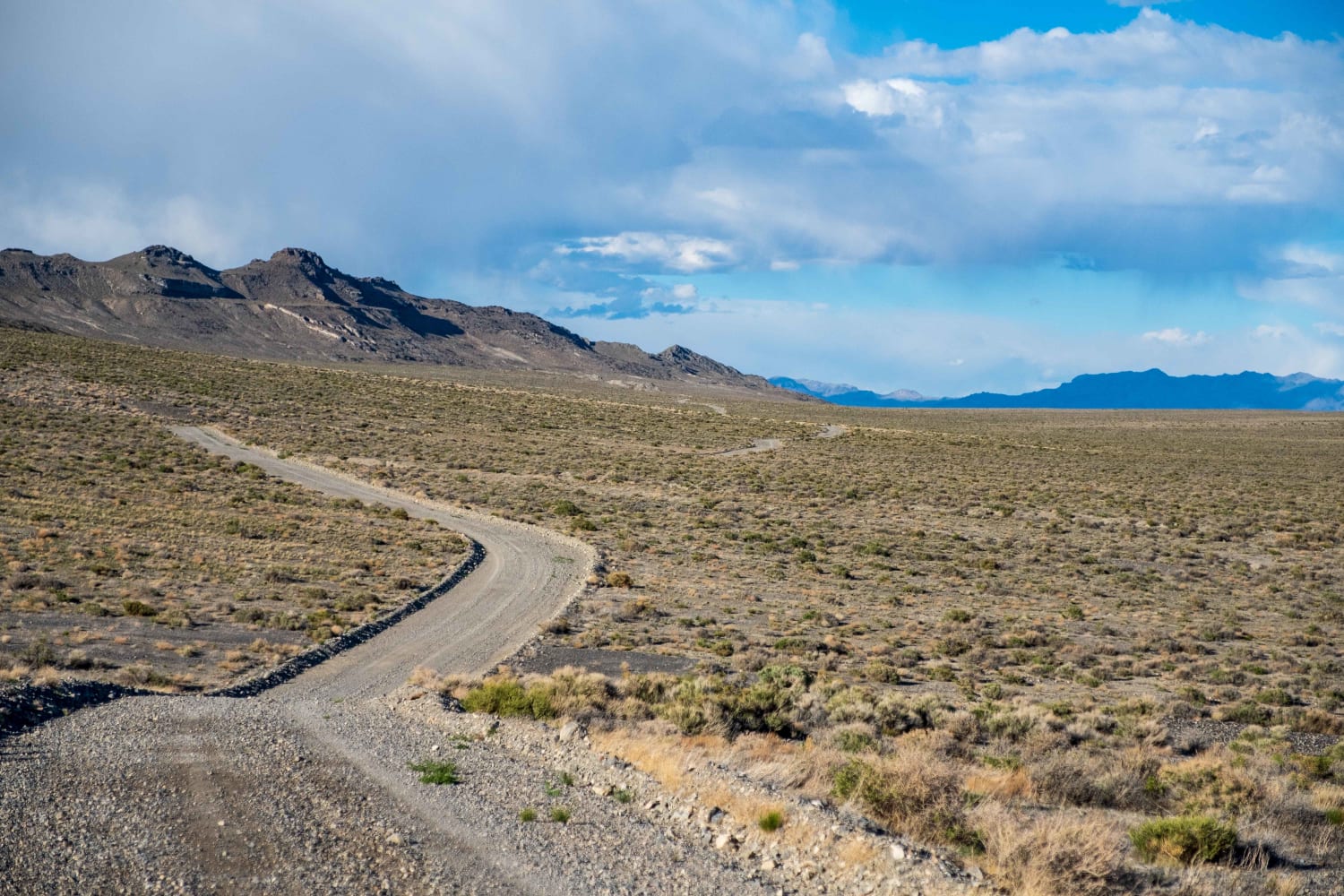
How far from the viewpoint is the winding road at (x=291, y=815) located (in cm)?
875

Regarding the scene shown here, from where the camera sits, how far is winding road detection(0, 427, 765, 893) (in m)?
8.75

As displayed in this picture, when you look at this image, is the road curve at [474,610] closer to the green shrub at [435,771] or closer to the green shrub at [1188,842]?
the green shrub at [435,771]

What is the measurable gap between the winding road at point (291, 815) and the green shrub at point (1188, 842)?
4242 millimetres

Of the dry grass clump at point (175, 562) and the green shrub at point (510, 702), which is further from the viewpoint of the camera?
the dry grass clump at point (175, 562)

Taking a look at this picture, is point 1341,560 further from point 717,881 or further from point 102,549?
point 102,549

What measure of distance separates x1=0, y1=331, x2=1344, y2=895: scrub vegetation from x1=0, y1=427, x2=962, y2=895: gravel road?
1.33 metres

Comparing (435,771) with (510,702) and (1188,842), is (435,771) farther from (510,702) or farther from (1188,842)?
(1188,842)

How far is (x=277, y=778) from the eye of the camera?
10.9 m

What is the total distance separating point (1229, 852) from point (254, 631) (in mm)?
20150

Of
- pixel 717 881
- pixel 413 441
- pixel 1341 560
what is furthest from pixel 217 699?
pixel 413 441

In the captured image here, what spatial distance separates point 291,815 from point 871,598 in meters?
22.5

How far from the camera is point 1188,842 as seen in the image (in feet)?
30.8

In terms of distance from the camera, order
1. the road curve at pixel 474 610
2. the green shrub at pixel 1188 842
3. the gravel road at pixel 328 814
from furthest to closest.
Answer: the road curve at pixel 474 610
the green shrub at pixel 1188 842
the gravel road at pixel 328 814

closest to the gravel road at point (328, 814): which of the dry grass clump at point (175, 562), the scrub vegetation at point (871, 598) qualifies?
the scrub vegetation at point (871, 598)
